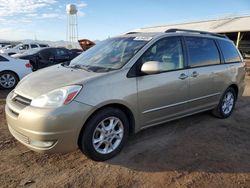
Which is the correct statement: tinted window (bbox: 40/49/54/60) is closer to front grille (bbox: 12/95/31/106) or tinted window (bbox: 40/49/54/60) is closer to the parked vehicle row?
the parked vehicle row

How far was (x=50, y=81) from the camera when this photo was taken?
147 inches

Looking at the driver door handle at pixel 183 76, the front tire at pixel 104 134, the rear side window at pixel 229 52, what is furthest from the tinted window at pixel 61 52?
the front tire at pixel 104 134

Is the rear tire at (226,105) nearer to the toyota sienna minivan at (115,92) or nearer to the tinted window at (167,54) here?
the toyota sienna minivan at (115,92)

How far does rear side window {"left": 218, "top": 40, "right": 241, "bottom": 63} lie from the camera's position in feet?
18.5

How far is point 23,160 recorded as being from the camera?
3754 millimetres

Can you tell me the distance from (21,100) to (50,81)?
17.5 inches

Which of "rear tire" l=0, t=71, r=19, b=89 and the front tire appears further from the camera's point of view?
"rear tire" l=0, t=71, r=19, b=89

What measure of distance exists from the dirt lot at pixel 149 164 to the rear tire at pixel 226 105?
2.99ft

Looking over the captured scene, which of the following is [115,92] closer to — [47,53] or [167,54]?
[167,54]

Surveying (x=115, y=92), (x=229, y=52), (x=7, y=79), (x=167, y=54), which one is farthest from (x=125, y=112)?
(x=7, y=79)

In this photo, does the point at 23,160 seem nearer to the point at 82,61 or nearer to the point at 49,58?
the point at 82,61

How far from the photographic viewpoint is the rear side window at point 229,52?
565 cm

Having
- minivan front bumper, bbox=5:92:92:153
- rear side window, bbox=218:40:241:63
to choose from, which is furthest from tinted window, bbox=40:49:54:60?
minivan front bumper, bbox=5:92:92:153

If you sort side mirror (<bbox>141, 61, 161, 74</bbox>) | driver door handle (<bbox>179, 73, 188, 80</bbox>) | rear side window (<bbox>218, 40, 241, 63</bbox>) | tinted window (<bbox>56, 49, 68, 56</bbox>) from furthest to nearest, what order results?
1. tinted window (<bbox>56, 49, 68, 56</bbox>)
2. rear side window (<bbox>218, 40, 241, 63</bbox>)
3. driver door handle (<bbox>179, 73, 188, 80</bbox>)
4. side mirror (<bbox>141, 61, 161, 74</bbox>)
